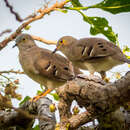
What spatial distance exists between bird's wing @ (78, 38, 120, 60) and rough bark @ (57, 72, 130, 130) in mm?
1446

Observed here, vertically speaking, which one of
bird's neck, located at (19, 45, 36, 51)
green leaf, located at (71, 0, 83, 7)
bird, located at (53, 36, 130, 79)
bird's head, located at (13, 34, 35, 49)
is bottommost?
bird, located at (53, 36, 130, 79)

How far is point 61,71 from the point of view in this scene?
2668 millimetres

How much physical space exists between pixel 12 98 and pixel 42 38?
77 cm

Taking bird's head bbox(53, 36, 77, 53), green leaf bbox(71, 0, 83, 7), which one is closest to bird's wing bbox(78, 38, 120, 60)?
bird's head bbox(53, 36, 77, 53)

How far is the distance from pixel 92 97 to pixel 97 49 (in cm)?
176

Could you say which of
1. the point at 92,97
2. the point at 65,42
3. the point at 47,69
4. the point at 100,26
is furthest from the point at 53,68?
the point at 92,97

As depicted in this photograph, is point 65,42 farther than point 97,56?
Yes

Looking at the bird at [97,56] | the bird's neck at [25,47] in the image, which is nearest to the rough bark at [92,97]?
the bird at [97,56]

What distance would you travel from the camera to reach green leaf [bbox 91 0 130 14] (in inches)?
81.0

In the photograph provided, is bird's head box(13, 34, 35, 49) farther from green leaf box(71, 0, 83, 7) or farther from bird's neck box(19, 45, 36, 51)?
green leaf box(71, 0, 83, 7)

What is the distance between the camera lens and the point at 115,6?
84.7 inches

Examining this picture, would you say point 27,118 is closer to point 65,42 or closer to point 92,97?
point 92,97

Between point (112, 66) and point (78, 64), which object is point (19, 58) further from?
point (112, 66)

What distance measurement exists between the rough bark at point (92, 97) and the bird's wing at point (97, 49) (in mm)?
1446
